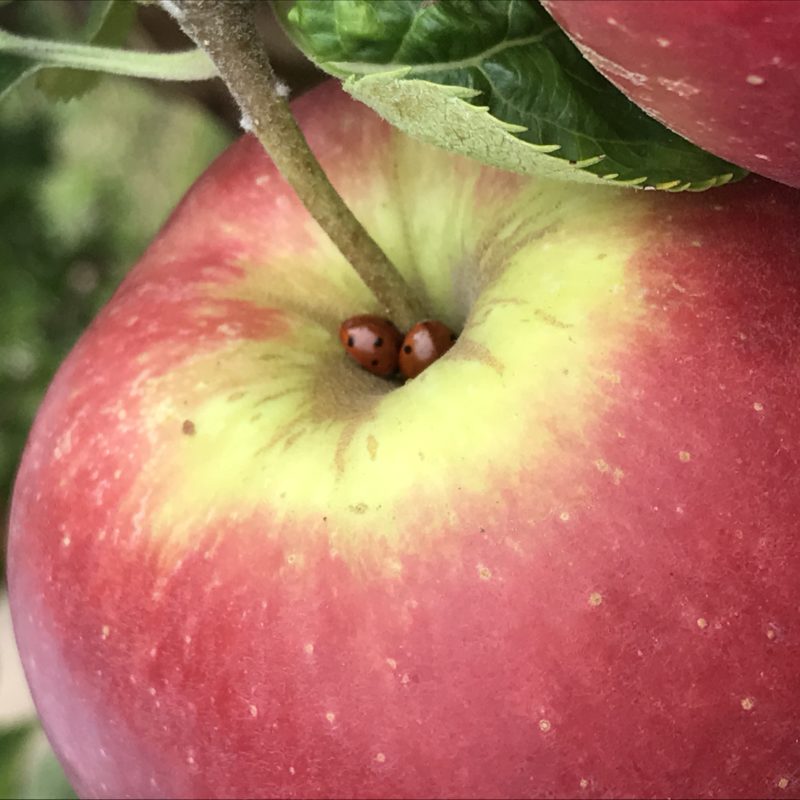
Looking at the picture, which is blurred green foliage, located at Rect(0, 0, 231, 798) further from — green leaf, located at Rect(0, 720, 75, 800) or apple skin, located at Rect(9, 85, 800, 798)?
apple skin, located at Rect(9, 85, 800, 798)

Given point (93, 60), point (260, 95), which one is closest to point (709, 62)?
point (260, 95)

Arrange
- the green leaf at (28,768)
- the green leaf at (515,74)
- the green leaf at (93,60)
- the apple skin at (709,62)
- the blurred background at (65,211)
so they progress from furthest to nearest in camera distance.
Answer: the blurred background at (65,211) < the green leaf at (28,768) < the green leaf at (93,60) < the green leaf at (515,74) < the apple skin at (709,62)

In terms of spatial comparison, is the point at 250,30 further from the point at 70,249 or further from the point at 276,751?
the point at 70,249

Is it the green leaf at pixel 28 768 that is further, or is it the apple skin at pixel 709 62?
the green leaf at pixel 28 768

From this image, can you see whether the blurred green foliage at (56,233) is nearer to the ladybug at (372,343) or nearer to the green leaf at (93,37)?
the green leaf at (93,37)

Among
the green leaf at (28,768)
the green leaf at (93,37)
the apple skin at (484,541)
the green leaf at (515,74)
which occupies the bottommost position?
the green leaf at (28,768)

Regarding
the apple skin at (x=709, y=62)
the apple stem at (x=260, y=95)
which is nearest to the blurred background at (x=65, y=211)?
the apple stem at (x=260, y=95)

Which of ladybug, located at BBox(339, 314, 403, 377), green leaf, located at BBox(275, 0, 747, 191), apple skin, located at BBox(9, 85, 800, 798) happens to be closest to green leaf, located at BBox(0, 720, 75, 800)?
apple skin, located at BBox(9, 85, 800, 798)

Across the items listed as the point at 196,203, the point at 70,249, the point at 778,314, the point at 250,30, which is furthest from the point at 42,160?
the point at 778,314

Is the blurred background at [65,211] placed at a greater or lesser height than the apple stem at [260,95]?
lesser
